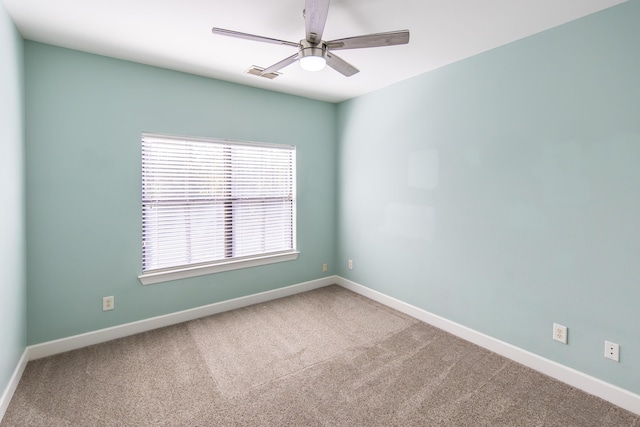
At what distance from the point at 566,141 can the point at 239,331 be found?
312cm

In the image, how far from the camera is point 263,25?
2.17 meters

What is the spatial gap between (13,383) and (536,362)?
3712 millimetres

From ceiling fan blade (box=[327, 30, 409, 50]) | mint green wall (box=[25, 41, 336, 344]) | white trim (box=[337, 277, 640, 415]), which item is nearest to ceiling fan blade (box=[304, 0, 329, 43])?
ceiling fan blade (box=[327, 30, 409, 50])

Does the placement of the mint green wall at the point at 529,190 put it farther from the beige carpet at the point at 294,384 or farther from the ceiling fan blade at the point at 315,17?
the ceiling fan blade at the point at 315,17

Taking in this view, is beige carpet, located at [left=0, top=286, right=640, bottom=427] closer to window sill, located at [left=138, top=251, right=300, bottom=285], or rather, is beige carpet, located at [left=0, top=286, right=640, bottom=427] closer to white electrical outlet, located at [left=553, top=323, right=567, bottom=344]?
white electrical outlet, located at [left=553, top=323, right=567, bottom=344]

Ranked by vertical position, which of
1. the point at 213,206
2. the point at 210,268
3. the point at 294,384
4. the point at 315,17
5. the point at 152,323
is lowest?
the point at 294,384

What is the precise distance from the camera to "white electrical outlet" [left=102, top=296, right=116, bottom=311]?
269 centimetres

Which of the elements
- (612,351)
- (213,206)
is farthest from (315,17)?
(612,351)

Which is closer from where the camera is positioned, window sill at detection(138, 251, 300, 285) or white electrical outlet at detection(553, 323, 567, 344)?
white electrical outlet at detection(553, 323, 567, 344)

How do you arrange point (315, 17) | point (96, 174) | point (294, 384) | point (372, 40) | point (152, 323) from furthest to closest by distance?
point (152, 323), point (96, 174), point (294, 384), point (372, 40), point (315, 17)

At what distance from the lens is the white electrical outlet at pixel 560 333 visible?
7.12 feet

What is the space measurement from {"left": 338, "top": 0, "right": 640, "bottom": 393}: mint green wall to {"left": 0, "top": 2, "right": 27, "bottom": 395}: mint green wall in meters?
3.17

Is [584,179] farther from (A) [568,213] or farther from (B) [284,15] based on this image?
(B) [284,15]

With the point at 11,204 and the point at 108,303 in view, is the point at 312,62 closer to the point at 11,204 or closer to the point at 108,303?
the point at 11,204
